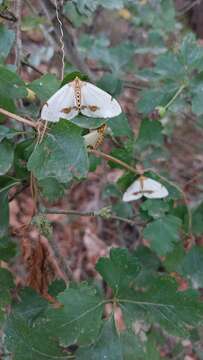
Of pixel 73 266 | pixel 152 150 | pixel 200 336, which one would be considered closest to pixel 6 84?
pixel 152 150

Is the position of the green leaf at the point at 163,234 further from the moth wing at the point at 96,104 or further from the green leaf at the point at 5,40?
the green leaf at the point at 5,40

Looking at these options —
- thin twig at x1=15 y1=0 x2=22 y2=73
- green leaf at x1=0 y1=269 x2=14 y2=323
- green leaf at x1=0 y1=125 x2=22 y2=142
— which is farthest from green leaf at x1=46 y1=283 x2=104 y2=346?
thin twig at x1=15 y1=0 x2=22 y2=73

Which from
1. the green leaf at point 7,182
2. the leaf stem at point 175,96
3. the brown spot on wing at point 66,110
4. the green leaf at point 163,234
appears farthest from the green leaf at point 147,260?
the brown spot on wing at point 66,110

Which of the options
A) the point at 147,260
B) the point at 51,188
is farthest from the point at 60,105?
the point at 147,260

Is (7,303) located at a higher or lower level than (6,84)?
lower

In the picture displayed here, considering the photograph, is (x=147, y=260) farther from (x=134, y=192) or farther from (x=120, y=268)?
(x=120, y=268)

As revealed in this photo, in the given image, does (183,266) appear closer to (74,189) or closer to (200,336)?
(200,336)
